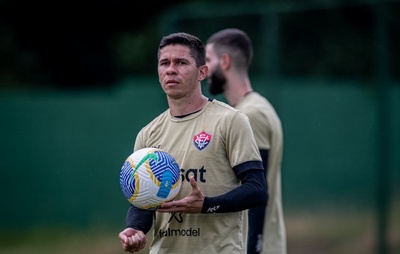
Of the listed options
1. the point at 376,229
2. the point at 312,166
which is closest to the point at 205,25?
the point at 312,166

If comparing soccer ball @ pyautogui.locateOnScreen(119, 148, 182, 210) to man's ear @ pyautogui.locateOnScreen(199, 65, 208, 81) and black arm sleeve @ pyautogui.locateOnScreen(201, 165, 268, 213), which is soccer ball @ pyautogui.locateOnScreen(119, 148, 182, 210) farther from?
man's ear @ pyautogui.locateOnScreen(199, 65, 208, 81)

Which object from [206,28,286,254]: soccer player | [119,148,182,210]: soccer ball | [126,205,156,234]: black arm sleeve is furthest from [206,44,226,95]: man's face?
[119,148,182,210]: soccer ball

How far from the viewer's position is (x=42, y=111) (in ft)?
39.0

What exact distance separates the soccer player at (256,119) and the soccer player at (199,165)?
0.93m

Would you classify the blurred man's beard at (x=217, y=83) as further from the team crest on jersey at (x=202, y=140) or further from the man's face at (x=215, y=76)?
the team crest on jersey at (x=202, y=140)

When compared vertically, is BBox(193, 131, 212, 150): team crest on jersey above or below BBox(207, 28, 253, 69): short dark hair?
below

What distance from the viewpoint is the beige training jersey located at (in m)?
5.86

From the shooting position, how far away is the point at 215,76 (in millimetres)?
6254

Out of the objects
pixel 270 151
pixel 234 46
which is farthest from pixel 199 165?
pixel 234 46

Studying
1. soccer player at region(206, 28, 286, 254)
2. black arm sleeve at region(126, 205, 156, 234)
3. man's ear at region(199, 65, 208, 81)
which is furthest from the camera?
soccer player at region(206, 28, 286, 254)

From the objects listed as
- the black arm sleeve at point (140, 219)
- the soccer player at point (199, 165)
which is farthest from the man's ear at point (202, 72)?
the black arm sleeve at point (140, 219)

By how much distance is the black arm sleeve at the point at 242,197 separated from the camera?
15.1ft

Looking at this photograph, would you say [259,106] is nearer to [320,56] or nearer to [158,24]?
[320,56]

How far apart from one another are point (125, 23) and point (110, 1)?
0.53m
